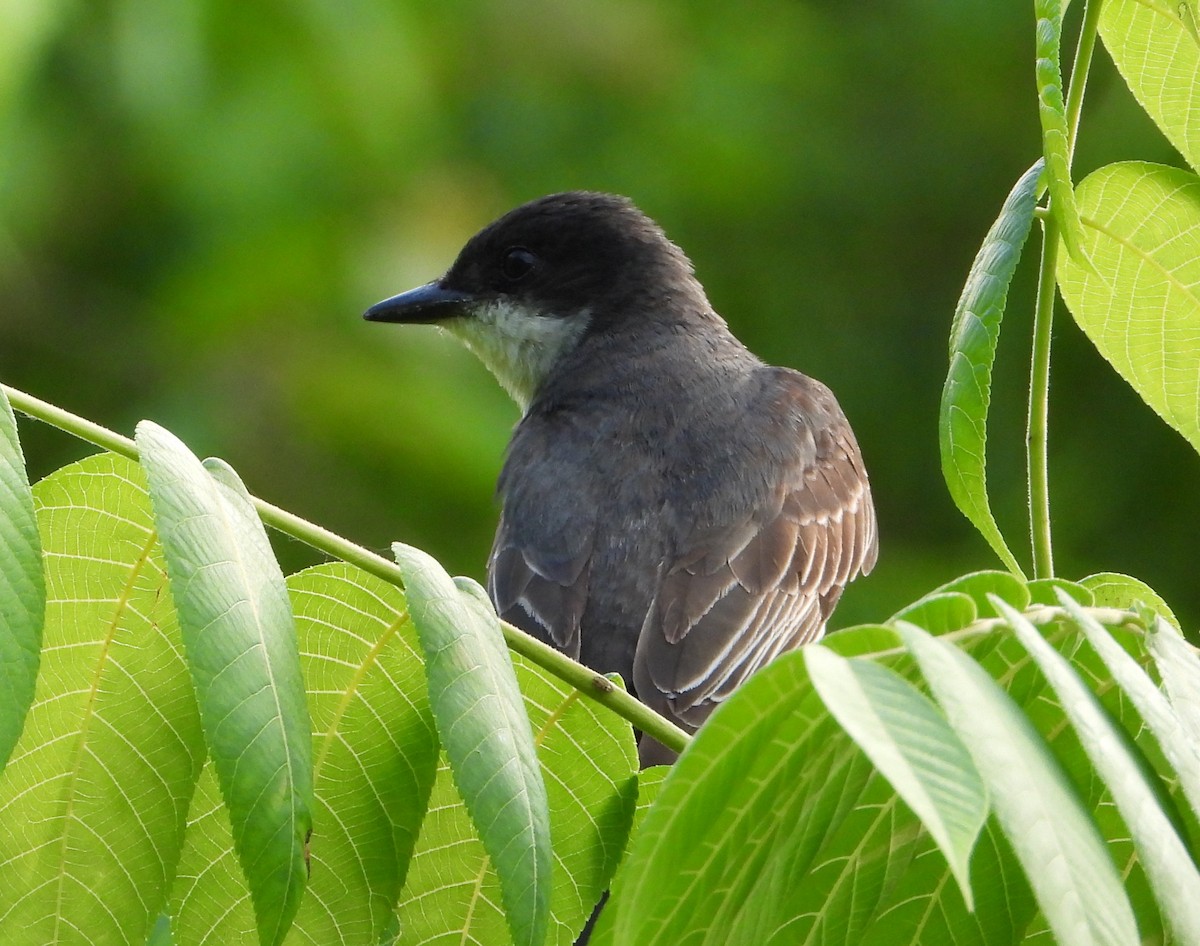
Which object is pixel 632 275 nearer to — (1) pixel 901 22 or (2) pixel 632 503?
(2) pixel 632 503

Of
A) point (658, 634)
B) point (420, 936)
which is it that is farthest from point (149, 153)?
point (420, 936)

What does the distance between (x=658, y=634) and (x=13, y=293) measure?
19.0 ft

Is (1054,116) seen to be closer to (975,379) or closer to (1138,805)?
(975,379)

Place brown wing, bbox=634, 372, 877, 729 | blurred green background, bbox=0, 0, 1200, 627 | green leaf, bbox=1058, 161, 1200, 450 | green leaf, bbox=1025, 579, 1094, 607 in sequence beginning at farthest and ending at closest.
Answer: blurred green background, bbox=0, 0, 1200, 627 < brown wing, bbox=634, 372, 877, 729 < green leaf, bbox=1058, 161, 1200, 450 < green leaf, bbox=1025, 579, 1094, 607

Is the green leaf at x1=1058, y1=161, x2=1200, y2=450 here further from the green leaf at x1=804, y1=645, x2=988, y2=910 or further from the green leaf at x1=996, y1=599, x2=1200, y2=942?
the green leaf at x1=804, y1=645, x2=988, y2=910

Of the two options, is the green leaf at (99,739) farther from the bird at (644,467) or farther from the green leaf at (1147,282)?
the bird at (644,467)

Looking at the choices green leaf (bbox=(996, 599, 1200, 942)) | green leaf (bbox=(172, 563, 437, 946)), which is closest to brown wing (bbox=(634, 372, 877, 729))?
green leaf (bbox=(172, 563, 437, 946))

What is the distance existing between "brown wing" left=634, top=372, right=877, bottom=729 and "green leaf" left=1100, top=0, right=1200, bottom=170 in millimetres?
1686

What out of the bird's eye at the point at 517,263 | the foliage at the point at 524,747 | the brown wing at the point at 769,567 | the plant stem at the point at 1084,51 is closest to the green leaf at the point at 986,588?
the foliage at the point at 524,747

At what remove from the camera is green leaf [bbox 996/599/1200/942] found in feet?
4.13

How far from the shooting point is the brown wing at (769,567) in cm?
357

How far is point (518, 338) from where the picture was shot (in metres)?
5.14

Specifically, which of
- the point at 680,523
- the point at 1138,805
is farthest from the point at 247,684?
the point at 680,523

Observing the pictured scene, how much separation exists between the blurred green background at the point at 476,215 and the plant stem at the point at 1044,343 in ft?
13.3
